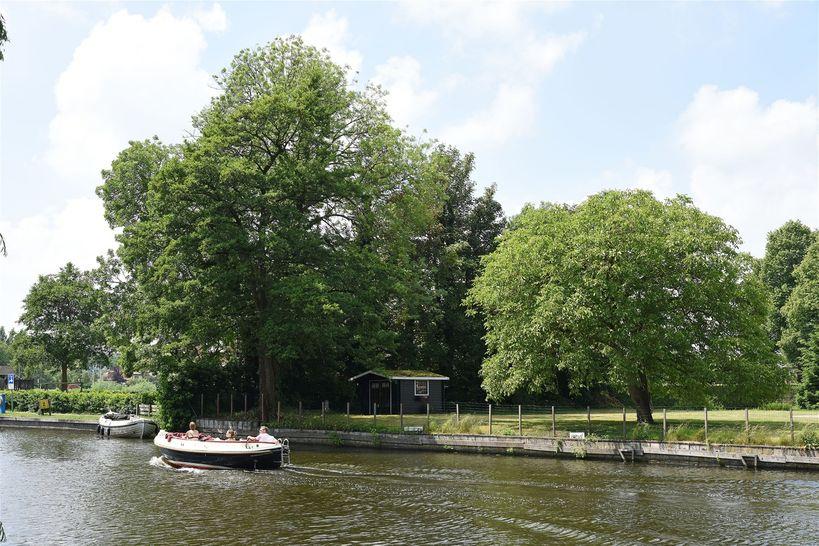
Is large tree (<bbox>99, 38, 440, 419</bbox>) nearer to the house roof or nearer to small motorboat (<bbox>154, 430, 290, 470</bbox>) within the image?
the house roof

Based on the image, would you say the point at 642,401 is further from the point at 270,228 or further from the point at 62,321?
the point at 62,321

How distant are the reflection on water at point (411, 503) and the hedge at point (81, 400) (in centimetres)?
2405

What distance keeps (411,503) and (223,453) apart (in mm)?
10350

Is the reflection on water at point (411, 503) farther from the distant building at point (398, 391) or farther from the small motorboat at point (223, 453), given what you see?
the distant building at point (398, 391)

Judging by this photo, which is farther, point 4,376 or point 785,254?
point 4,376

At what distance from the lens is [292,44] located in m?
44.9

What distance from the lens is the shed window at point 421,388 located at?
46719 mm

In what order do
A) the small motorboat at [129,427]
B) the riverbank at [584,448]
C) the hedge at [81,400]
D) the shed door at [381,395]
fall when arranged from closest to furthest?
the riverbank at [584,448]
the small motorboat at [129,427]
the shed door at [381,395]
the hedge at [81,400]

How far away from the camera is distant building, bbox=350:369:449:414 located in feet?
151

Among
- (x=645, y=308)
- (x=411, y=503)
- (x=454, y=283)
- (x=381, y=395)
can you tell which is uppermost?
(x=454, y=283)

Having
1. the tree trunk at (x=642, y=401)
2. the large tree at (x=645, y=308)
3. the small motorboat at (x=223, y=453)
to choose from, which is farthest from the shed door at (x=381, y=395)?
the small motorboat at (x=223, y=453)

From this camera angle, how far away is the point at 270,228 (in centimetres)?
4044

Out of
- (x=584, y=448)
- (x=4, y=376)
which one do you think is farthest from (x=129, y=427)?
(x=4, y=376)

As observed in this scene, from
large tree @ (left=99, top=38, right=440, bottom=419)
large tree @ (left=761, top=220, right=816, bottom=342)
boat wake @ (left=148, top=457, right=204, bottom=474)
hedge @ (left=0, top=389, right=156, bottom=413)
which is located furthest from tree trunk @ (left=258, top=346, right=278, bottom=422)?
large tree @ (left=761, top=220, right=816, bottom=342)
